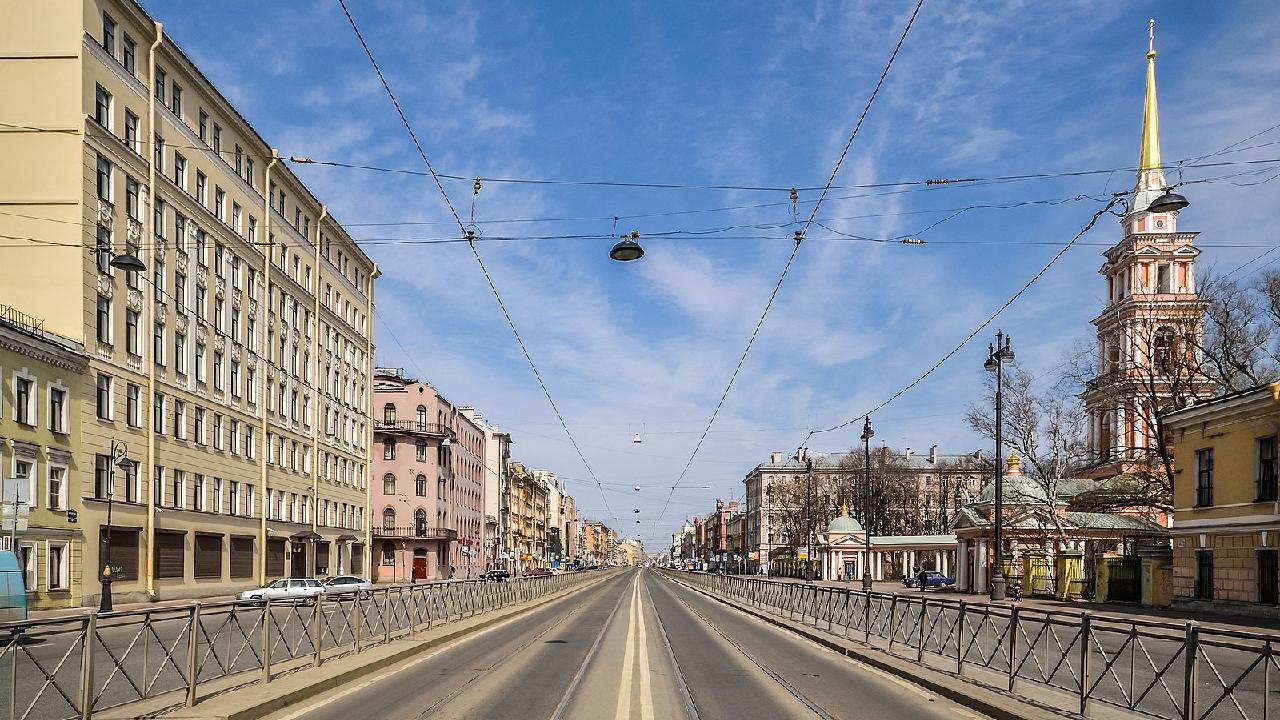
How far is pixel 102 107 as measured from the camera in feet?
123

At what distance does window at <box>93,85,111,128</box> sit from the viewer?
3703 centimetres

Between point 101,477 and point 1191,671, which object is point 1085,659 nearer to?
point 1191,671

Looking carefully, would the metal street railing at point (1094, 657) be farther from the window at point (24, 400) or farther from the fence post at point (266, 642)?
the window at point (24, 400)

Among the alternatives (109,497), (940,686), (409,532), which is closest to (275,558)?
(109,497)

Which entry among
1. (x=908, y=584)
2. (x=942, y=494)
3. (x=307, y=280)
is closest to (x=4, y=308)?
(x=307, y=280)

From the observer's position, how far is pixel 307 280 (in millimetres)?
61625

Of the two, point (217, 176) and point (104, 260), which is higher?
point (217, 176)

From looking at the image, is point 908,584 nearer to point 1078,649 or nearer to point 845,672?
point 845,672

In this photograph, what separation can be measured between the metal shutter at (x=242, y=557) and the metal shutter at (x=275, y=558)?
91.5 inches

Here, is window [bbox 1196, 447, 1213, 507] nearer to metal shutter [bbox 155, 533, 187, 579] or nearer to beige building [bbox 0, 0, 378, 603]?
beige building [bbox 0, 0, 378, 603]

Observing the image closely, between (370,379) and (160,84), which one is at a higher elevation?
(160,84)

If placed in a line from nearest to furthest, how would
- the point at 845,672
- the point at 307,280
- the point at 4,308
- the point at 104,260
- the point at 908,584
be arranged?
the point at 845,672 → the point at 4,308 → the point at 104,260 → the point at 307,280 → the point at 908,584

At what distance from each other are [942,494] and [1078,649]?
326 ft

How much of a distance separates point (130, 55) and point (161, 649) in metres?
35.3
